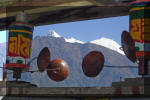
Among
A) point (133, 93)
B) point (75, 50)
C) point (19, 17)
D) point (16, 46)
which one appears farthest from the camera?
point (75, 50)

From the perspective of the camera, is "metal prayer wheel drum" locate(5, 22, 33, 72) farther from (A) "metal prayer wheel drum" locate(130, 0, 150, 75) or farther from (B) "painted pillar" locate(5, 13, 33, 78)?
(A) "metal prayer wheel drum" locate(130, 0, 150, 75)

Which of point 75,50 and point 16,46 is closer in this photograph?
point 16,46

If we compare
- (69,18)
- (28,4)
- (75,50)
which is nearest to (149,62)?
(69,18)

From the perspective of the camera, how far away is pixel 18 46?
11.1 ft

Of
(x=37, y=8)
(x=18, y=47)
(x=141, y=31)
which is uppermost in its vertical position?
(x=37, y=8)

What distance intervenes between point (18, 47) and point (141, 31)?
4.90 feet

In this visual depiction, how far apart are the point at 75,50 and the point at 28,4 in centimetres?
19290

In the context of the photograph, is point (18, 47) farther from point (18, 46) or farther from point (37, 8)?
point (37, 8)

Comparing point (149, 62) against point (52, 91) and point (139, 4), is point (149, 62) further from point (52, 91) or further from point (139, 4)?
point (52, 91)

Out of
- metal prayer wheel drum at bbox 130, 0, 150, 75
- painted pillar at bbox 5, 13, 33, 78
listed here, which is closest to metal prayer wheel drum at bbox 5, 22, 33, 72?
painted pillar at bbox 5, 13, 33, 78

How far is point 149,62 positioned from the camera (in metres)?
2.65

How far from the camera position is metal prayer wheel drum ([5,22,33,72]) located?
3385 millimetres

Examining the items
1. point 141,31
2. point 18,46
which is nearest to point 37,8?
point 18,46

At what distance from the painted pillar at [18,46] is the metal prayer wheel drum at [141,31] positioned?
4.45ft
